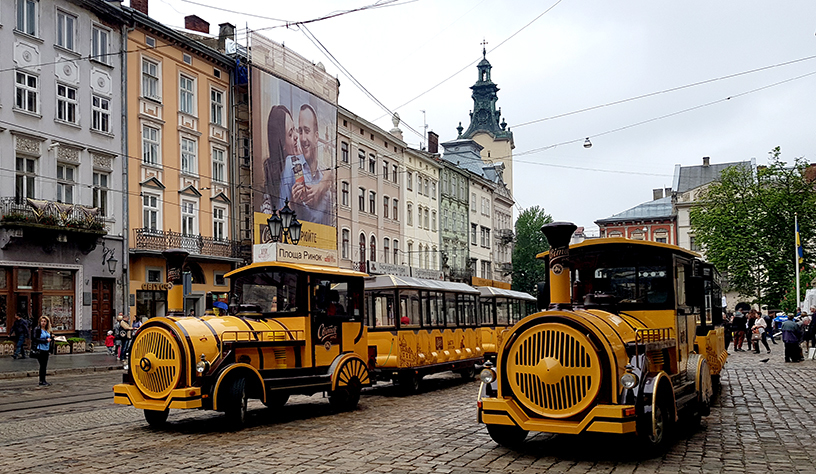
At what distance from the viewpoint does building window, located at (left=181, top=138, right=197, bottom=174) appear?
35062 millimetres

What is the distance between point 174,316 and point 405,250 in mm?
42129

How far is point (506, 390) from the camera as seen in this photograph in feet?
28.9

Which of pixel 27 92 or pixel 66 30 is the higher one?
pixel 66 30

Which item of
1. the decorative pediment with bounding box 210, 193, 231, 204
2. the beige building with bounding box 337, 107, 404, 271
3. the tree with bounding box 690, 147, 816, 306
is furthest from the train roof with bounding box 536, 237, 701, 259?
the tree with bounding box 690, 147, 816, 306

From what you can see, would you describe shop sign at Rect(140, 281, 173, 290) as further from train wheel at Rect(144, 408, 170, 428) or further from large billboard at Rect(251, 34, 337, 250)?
train wheel at Rect(144, 408, 170, 428)

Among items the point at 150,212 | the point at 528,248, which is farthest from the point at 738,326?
the point at 528,248

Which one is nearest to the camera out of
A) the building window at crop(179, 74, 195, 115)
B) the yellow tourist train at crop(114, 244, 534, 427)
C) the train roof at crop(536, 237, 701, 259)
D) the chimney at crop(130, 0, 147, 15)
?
the train roof at crop(536, 237, 701, 259)

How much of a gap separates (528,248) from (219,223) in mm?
46681

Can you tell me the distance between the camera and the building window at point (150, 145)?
32.9 meters

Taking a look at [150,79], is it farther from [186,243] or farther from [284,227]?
[284,227]

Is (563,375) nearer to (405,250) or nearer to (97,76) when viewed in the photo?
(97,76)

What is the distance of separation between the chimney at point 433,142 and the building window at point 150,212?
3145 cm

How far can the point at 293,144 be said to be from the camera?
3956 centimetres

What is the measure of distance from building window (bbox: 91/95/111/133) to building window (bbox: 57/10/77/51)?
210 cm
